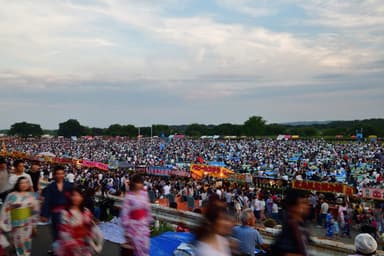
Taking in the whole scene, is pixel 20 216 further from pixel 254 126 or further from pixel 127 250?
pixel 254 126

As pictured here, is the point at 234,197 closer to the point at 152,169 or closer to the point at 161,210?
the point at 161,210

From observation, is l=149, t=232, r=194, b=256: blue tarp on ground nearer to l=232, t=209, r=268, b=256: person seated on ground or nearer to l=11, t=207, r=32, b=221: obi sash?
l=232, t=209, r=268, b=256: person seated on ground

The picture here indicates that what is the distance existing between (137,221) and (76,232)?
2.19 feet

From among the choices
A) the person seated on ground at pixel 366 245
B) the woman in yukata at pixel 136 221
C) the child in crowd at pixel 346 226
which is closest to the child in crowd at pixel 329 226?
the child in crowd at pixel 346 226

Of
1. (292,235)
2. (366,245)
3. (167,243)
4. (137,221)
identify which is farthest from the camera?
(167,243)

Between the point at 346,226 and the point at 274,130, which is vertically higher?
the point at 274,130

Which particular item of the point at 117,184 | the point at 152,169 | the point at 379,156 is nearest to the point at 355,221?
the point at 117,184

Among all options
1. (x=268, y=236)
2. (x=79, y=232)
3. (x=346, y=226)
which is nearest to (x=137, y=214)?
(x=79, y=232)

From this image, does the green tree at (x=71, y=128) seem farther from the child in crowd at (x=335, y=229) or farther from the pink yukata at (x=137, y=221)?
the pink yukata at (x=137, y=221)

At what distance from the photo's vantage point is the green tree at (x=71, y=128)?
120 metres

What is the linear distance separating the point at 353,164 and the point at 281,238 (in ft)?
84.3

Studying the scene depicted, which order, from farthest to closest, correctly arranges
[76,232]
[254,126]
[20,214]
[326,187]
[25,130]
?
[25,130] < [254,126] < [326,187] < [20,214] < [76,232]

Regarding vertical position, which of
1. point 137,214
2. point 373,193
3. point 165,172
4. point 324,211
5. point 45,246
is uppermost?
point 137,214

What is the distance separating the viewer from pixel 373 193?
13.8 m
